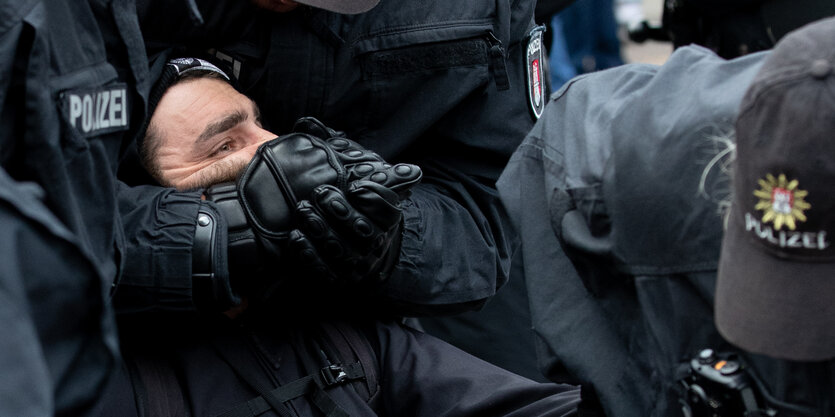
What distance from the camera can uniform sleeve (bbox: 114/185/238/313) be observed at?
1382 mm

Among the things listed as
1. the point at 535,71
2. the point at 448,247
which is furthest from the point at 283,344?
the point at 535,71

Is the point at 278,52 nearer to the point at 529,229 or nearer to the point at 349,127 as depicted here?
the point at 349,127

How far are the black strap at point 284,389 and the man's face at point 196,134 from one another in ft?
0.92

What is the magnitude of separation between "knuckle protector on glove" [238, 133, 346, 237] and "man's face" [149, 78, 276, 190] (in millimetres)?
109

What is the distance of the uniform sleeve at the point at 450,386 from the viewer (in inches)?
58.4

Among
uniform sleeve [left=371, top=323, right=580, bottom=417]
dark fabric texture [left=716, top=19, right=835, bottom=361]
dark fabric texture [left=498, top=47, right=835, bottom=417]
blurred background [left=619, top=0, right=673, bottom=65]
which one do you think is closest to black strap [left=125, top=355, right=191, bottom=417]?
uniform sleeve [left=371, top=323, right=580, bottom=417]

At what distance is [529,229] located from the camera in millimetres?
1250

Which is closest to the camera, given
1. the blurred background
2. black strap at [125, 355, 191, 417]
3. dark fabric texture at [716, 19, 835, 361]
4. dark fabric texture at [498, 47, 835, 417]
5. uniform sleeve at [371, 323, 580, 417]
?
dark fabric texture at [716, 19, 835, 361]

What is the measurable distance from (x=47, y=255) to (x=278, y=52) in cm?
98

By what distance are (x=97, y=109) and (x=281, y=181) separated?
0.38 metres

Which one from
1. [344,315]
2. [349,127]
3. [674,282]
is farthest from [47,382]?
[349,127]

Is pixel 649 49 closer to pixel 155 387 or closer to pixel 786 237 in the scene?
pixel 155 387

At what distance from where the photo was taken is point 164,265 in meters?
1.39

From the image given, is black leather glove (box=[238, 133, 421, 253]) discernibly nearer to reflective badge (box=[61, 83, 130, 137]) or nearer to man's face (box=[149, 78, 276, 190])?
man's face (box=[149, 78, 276, 190])
